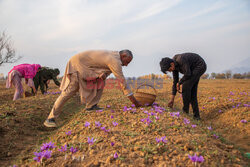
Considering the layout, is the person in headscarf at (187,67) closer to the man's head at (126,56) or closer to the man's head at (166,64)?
the man's head at (166,64)

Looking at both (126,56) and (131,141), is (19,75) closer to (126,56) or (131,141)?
(126,56)

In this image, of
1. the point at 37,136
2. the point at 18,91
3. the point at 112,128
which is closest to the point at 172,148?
the point at 112,128

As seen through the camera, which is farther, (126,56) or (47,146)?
(126,56)

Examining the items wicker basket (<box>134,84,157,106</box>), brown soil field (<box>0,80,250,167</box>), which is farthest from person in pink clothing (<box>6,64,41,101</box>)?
wicker basket (<box>134,84,157,106</box>)

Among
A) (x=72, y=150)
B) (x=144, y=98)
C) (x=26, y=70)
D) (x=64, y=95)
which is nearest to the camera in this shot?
(x=72, y=150)

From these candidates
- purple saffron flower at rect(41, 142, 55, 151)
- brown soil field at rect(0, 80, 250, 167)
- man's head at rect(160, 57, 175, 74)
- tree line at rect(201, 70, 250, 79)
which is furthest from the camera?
tree line at rect(201, 70, 250, 79)

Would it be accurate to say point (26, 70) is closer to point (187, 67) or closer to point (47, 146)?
point (47, 146)

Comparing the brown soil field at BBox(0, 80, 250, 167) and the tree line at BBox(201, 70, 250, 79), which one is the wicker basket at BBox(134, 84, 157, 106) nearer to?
the brown soil field at BBox(0, 80, 250, 167)

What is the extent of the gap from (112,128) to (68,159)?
971 millimetres

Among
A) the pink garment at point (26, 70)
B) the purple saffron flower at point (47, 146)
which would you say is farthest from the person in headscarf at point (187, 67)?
the pink garment at point (26, 70)

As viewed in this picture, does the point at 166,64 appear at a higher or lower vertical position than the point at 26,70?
lower

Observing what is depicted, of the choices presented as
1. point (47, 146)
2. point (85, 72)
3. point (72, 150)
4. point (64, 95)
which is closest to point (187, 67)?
point (85, 72)

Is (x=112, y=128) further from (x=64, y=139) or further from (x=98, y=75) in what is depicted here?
(x=98, y=75)

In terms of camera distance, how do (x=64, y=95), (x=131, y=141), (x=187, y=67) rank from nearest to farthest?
(x=131, y=141) < (x=64, y=95) < (x=187, y=67)
